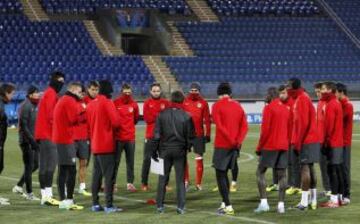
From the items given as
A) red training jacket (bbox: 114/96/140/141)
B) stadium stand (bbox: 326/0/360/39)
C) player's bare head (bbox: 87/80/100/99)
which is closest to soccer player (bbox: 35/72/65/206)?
player's bare head (bbox: 87/80/100/99)

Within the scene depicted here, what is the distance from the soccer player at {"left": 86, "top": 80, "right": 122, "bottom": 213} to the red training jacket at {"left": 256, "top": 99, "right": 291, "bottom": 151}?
2.42 m

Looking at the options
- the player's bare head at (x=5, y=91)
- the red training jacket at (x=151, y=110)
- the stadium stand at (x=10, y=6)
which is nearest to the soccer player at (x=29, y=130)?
the player's bare head at (x=5, y=91)

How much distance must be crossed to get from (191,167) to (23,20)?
86.5 feet

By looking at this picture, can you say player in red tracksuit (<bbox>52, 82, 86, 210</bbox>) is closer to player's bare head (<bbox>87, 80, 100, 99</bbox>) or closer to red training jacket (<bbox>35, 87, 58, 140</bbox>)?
red training jacket (<bbox>35, 87, 58, 140</bbox>)

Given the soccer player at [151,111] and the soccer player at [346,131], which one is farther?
the soccer player at [151,111]

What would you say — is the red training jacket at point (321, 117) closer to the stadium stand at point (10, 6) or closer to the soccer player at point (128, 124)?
the soccer player at point (128, 124)

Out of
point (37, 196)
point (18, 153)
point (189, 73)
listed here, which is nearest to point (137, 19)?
Result: point (189, 73)

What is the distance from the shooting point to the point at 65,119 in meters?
15.5

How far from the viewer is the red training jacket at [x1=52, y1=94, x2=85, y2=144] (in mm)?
15438

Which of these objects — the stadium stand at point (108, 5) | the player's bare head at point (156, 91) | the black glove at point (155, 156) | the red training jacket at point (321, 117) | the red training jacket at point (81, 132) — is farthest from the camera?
the stadium stand at point (108, 5)

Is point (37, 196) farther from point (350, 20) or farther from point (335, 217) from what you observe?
point (350, 20)

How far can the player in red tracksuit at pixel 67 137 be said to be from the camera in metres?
15.5

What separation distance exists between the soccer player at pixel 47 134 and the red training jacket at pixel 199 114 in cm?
333

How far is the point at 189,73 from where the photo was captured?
47094 mm
